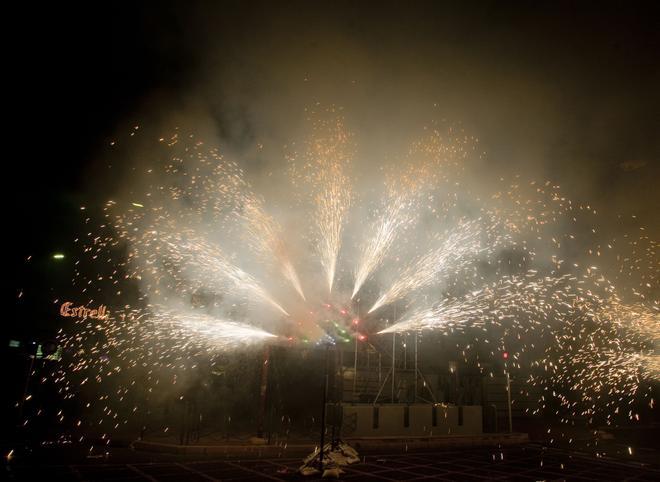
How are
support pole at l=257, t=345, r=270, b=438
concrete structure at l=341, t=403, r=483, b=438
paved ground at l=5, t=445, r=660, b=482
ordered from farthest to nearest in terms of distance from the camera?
1. concrete structure at l=341, t=403, r=483, b=438
2. support pole at l=257, t=345, r=270, b=438
3. paved ground at l=5, t=445, r=660, b=482

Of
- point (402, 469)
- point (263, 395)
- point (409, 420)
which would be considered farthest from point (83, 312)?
point (402, 469)

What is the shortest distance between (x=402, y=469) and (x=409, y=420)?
475 cm

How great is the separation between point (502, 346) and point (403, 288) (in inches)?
411

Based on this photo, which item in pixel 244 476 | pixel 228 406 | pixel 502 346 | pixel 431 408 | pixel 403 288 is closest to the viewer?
pixel 244 476

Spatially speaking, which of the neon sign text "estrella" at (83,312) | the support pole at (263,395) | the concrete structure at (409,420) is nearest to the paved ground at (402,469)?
the concrete structure at (409,420)

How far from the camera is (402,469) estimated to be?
31.2 ft

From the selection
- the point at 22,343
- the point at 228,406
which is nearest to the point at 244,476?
the point at 228,406

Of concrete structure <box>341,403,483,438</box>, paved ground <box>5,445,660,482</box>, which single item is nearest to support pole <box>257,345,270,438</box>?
paved ground <box>5,445,660,482</box>

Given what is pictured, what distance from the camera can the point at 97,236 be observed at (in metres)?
18.6

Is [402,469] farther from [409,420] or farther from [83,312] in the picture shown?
[83,312]

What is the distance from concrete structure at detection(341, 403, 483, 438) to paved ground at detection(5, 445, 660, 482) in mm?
1603

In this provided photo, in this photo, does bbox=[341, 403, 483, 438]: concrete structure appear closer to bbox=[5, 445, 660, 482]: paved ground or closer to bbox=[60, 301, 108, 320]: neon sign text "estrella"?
bbox=[5, 445, 660, 482]: paved ground

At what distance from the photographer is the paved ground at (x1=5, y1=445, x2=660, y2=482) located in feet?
25.2

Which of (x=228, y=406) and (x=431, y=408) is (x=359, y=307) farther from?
(x=228, y=406)
